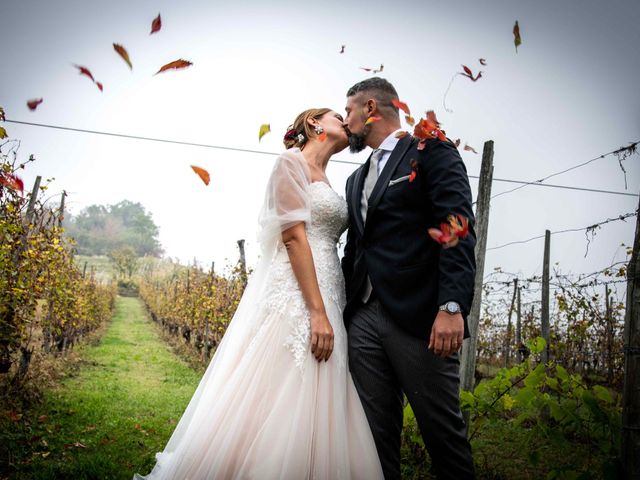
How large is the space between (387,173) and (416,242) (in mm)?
352

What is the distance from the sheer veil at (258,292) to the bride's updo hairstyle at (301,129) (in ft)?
0.73

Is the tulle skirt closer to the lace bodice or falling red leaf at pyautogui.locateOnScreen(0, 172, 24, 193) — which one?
the lace bodice

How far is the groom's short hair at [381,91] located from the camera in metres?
2.12

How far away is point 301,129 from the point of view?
2.32m

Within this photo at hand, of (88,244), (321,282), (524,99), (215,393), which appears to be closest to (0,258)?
(215,393)

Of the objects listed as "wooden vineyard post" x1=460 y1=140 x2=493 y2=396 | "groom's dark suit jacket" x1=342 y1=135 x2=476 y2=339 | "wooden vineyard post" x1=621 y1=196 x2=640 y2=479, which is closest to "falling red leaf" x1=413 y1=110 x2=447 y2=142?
"groom's dark suit jacket" x1=342 y1=135 x2=476 y2=339

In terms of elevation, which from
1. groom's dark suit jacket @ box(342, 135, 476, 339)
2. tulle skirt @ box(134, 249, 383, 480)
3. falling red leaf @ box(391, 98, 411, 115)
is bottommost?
tulle skirt @ box(134, 249, 383, 480)

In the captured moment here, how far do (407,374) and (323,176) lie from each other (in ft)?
3.49

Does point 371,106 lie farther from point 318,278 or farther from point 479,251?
point 479,251

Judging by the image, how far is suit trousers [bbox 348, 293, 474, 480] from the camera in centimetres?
166

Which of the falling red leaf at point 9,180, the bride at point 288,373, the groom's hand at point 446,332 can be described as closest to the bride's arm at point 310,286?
the bride at point 288,373

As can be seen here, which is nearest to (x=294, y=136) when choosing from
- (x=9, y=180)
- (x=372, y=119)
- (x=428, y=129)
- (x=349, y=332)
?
(x=372, y=119)

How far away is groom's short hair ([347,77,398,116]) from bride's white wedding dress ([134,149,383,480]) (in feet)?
1.57

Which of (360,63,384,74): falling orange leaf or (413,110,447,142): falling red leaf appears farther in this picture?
(360,63,384,74): falling orange leaf
